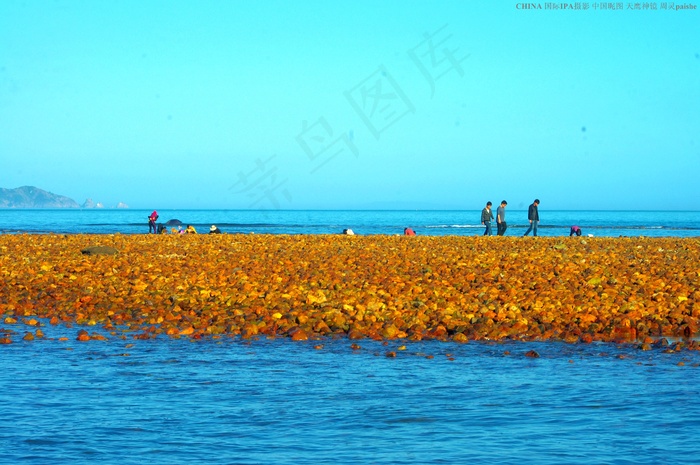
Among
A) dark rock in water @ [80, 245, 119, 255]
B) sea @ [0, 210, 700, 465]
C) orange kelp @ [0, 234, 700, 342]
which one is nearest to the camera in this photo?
sea @ [0, 210, 700, 465]

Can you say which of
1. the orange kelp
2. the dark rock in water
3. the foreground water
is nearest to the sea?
the foreground water

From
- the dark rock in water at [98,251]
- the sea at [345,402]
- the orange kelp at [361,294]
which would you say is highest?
the dark rock in water at [98,251]

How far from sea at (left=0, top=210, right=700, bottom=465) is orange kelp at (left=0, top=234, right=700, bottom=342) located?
2.98 feet

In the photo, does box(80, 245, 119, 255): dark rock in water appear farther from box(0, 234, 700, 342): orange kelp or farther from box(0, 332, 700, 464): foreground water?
box(0, 332, 700, 464): foreground water

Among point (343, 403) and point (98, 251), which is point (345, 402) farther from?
point (98, 251)

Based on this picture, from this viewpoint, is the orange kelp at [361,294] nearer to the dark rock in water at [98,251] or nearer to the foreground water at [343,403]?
the dark rock in water at [98,251]

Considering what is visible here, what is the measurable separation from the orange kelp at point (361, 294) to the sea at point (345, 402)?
91 centimetres

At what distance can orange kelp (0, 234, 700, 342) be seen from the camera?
44.8ft

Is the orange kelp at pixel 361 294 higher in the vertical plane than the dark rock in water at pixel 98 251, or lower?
lower

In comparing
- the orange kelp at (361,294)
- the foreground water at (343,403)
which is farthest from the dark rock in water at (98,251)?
the foreground water at (343,403)

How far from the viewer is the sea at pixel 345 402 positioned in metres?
7.66

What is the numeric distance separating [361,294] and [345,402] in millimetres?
6951

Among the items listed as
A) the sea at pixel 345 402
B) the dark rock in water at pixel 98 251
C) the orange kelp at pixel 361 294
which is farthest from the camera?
the dark rock in water at pixel 98 251

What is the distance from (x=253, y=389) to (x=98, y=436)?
7.43 ft
